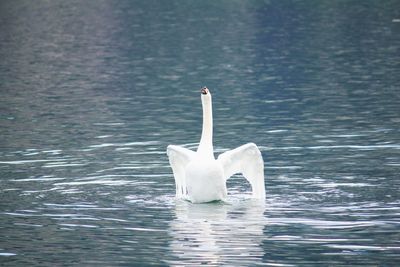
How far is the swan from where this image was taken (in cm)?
2588

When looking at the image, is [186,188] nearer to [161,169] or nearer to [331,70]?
[161,169]

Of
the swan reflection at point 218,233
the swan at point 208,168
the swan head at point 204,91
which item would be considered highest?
the swan head at point 204,91

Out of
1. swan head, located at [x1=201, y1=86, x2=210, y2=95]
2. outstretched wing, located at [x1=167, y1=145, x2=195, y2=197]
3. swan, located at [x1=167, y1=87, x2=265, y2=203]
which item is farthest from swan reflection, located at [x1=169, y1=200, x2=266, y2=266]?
swan head, located at [x1=201, y1=86, x2=210, y2=95]

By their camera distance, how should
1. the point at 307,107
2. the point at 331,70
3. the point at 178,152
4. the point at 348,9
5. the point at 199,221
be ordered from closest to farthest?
the point at 199,221, the point at 178,152, the point at 307,107, the point at 331,70, the point at 348,9

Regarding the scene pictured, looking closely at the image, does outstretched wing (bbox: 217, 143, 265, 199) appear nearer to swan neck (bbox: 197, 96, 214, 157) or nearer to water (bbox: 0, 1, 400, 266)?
swan neck (bbox: 197, 96, 214, 157)

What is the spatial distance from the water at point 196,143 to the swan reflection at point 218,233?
0.14 ft

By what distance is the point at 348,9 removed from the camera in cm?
8919

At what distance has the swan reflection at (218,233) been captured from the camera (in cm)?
2117

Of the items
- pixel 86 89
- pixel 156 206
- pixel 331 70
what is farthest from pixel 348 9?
pixel 156 206

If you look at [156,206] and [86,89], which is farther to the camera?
[86,89]

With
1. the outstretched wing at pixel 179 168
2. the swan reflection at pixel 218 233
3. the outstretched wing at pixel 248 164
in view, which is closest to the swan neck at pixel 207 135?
the outstretched wing at pixel 248 164

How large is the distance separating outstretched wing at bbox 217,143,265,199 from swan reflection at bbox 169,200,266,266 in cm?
35

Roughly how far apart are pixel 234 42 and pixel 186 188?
41.7 meters

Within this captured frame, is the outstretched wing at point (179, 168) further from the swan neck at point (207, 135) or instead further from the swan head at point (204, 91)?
the swan head at point (204, 91)
